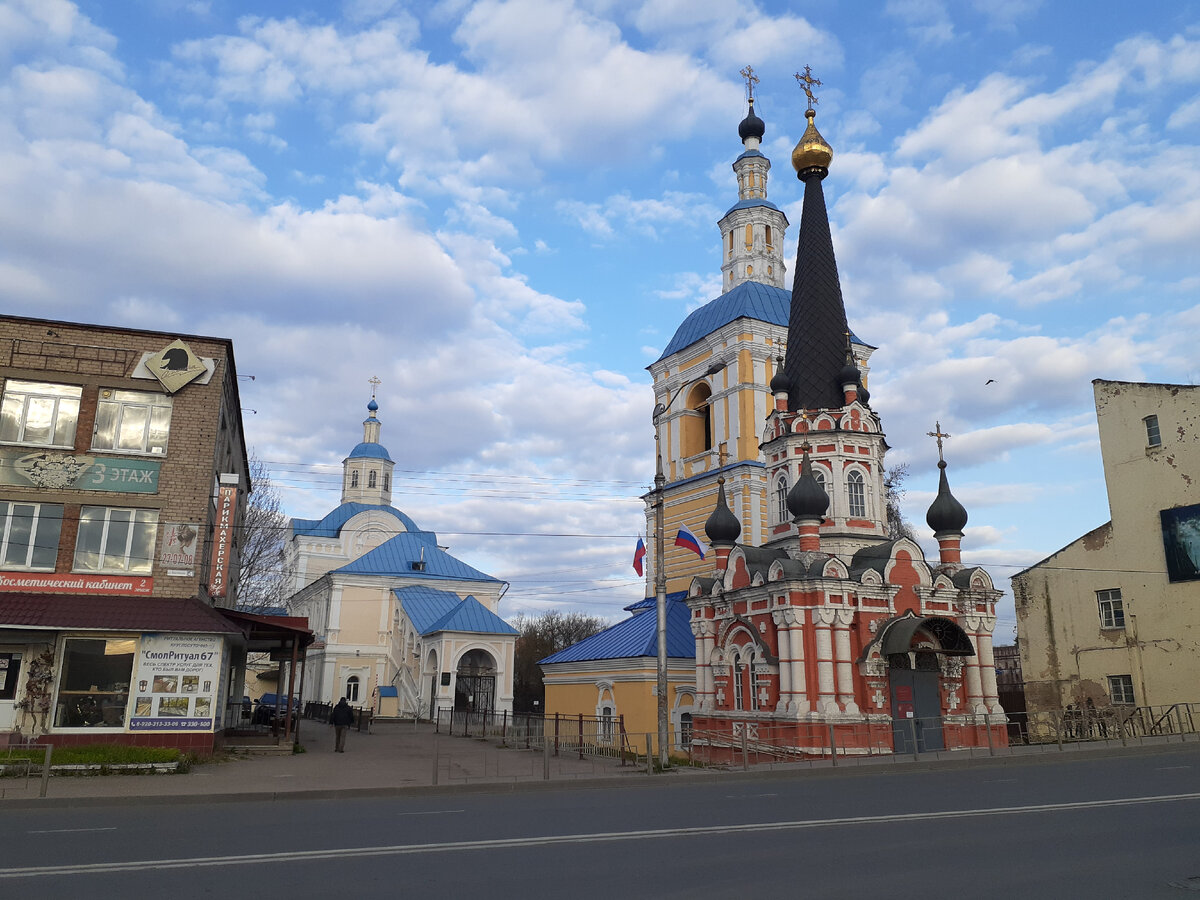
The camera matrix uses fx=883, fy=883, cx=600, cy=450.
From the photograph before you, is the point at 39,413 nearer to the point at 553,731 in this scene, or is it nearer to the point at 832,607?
the point at 553,731

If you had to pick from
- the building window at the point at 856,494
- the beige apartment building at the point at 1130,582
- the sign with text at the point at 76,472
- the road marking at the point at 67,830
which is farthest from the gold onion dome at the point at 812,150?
the road marking at the point at 67,830

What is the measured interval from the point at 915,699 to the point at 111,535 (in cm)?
2074

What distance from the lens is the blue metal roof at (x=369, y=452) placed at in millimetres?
69938

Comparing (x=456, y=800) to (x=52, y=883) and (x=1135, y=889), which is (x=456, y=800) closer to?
(x=52, y=883)

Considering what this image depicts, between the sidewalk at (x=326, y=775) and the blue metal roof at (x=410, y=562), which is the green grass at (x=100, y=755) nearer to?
the sidewalk at (x=326, y=775)

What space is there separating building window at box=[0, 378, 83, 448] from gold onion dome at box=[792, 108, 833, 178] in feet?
75.7

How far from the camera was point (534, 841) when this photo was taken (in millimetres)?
9617

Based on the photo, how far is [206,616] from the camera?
2066 centimetres

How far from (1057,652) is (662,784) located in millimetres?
23371

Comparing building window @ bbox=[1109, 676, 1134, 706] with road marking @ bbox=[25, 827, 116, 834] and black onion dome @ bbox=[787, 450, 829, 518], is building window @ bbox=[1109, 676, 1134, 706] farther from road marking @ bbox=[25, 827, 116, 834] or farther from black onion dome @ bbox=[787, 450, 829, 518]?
road marking @ bbox=[25, 827, 116, 834]

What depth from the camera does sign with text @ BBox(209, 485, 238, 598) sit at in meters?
22.0

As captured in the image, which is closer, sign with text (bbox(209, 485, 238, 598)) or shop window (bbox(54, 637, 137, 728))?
shop window (bbox(54, 637, 137, 728))

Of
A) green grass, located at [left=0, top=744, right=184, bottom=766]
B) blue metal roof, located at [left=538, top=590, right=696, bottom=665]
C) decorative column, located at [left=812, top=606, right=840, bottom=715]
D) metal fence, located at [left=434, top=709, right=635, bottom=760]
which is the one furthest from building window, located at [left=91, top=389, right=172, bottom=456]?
decorative column, located at [left=812, top=606, right=840, bottom=715]

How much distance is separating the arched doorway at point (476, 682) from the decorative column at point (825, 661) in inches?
1009
